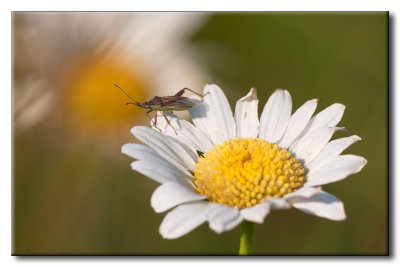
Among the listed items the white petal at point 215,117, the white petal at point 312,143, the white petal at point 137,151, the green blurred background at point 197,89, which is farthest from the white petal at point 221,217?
the green blurred background at point 197,89

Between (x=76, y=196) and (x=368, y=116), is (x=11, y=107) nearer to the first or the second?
(x=76, y=196)

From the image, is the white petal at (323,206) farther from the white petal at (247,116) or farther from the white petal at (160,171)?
the white petal at (247,116)

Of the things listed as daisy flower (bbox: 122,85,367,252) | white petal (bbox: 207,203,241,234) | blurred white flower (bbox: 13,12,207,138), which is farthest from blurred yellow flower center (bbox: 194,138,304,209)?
blurred white flower (bbox: 13,12,207,138)

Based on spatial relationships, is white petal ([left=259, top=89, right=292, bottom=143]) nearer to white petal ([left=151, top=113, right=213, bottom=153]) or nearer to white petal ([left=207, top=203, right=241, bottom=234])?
white petal ([left=151, top=113, right=213, bottom=153])

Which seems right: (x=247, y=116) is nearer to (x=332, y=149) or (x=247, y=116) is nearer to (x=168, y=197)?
(x=332, y=149)

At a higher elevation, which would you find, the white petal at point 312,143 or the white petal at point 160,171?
the white petal at point 312,143
